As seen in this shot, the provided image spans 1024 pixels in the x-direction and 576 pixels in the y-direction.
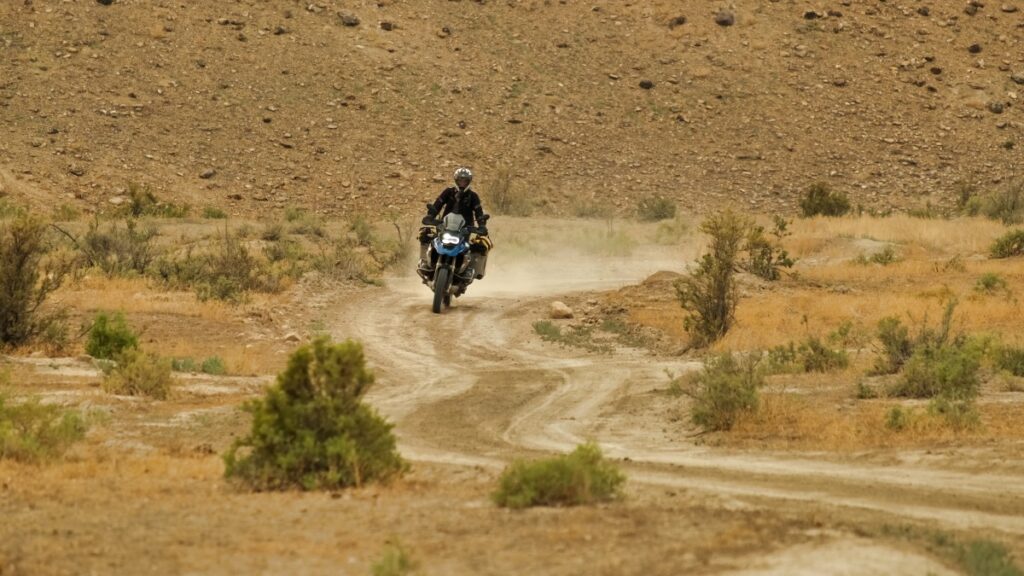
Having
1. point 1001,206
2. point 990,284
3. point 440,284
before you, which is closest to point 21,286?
point 440,284

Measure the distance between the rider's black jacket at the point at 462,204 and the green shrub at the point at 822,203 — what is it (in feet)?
78.4

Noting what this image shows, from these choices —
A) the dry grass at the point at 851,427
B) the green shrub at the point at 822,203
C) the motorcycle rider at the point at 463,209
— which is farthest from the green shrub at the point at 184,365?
the green shrub at the point at 822,203

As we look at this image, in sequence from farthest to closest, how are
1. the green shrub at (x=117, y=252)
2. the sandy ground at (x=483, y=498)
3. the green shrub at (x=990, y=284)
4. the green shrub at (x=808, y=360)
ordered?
the green shrub at (x=117, y=252), the green shrub at (x=990, y=284), the green shrub at (x=808, y=360), the sandy ground at (x=483, y=498)

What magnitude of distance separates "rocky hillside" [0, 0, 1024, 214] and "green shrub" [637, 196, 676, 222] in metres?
2.01

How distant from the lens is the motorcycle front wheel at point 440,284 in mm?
25078

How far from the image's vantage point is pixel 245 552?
9039mm

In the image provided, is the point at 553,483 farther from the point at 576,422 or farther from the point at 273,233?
the point at 273,233

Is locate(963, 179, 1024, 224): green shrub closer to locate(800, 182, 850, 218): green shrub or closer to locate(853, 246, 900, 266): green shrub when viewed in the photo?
locate(800, 182, 850, 218): green shrub

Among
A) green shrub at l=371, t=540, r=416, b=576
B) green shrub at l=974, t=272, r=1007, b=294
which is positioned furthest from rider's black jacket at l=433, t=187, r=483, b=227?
green shrub at l=371, t=540, r=416, b=576

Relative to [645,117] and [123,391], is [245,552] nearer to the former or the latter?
[123,391]

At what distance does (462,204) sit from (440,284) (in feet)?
4.24

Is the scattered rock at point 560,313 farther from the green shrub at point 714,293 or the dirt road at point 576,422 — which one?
the green shrub at point 714,293

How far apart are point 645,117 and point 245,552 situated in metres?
47.8

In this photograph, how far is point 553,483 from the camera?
1034 cm
